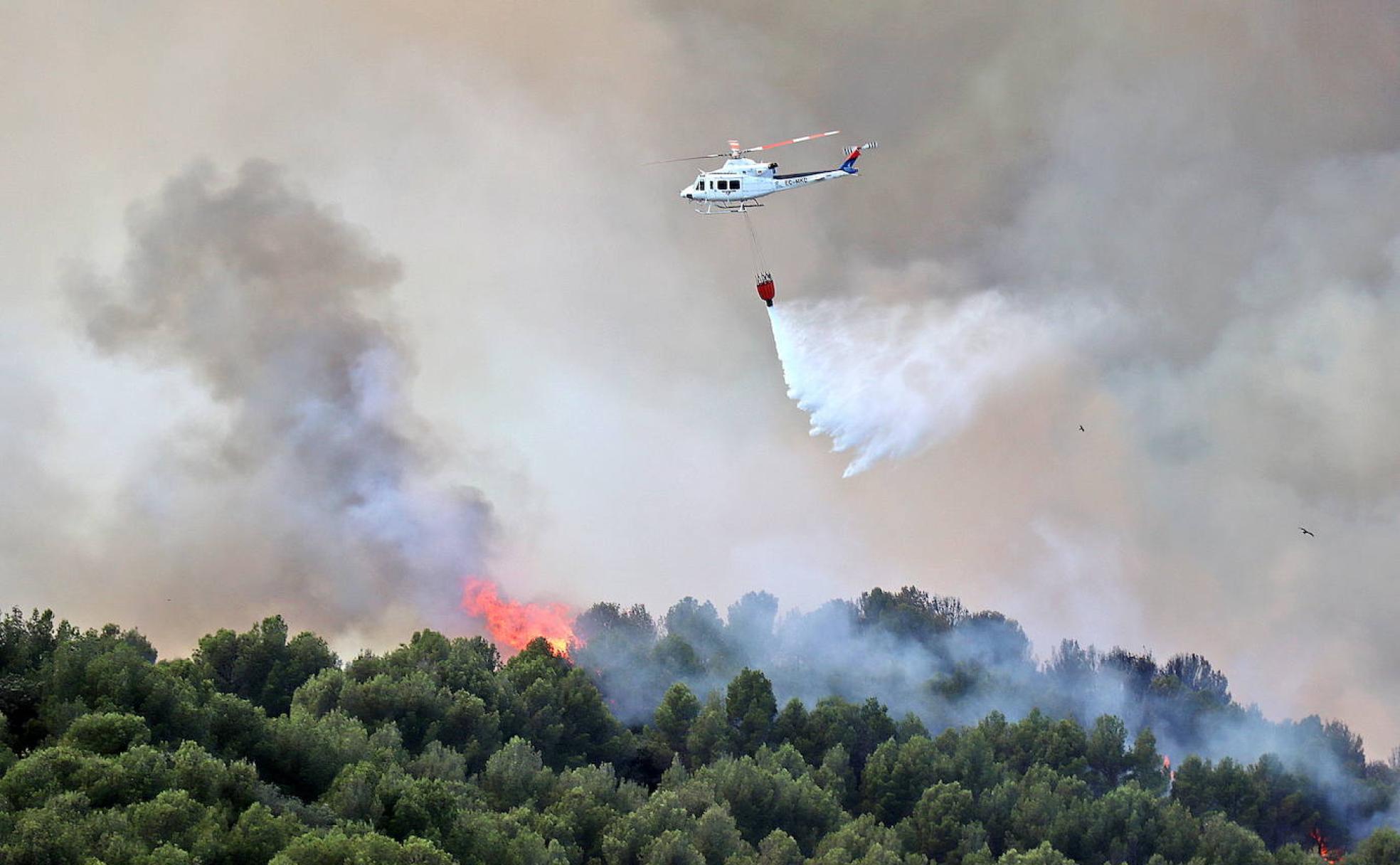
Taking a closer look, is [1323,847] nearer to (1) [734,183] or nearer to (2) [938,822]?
(2) [938,822]

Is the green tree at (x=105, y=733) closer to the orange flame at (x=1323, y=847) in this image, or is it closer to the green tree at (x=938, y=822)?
the green tree at (x=938, y=822)

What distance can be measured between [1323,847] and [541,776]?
87.7m

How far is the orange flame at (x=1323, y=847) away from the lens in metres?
182

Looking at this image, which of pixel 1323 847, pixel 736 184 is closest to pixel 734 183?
pixel 736 184

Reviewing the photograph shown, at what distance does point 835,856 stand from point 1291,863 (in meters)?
48.4

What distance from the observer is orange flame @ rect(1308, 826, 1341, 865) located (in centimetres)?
18238

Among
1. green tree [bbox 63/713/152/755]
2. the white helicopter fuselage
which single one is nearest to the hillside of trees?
green tree [bbox 63/713/152/755]

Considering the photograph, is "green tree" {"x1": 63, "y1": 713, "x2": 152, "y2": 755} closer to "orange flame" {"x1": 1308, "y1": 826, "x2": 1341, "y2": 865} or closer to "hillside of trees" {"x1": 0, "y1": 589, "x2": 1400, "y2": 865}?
"hillside of trees" {"x1": 0, "y1": 589, "x2": 1400, "y2": 865}

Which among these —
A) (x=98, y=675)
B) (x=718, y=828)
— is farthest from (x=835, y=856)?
(x=98, y=675)

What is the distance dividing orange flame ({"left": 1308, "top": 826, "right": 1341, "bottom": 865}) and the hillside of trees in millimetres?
226

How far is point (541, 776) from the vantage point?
137 meters

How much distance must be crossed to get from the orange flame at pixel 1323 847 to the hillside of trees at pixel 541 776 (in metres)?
0.23

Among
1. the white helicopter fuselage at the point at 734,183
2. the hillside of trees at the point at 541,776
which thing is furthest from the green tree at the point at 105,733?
the white helicopter fuselage at the point at 734,183

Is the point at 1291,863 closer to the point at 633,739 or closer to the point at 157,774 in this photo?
the point at 633,739
